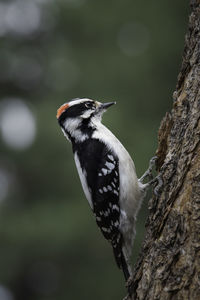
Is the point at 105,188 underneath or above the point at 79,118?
underneath

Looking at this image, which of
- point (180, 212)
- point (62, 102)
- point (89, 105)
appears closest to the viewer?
point (180, 212)

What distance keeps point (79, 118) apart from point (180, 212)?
8.15ft

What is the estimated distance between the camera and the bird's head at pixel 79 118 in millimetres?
5520

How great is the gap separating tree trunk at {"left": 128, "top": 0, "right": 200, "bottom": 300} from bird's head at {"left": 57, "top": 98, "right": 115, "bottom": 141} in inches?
70.8

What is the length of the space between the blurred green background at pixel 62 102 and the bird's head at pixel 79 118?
4814mm

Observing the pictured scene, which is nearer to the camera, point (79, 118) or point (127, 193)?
point (127, 193)

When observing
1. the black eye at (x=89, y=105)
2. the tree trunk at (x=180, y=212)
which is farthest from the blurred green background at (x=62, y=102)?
the tree trunk at (x=180, y=212)

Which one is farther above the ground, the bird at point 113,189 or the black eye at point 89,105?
the black eye at point 89,105

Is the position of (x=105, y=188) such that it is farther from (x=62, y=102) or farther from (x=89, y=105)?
(x=62, y=102)

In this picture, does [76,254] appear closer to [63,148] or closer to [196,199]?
[63,148]

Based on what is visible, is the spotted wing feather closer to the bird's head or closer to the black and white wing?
the black and white wing

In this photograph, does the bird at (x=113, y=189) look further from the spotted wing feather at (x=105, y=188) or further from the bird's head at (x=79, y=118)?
the bird's head at (x=79, y=118)

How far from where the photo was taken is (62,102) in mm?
13125

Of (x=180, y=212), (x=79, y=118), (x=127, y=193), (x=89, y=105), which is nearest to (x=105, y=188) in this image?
(x=127, y=193)
